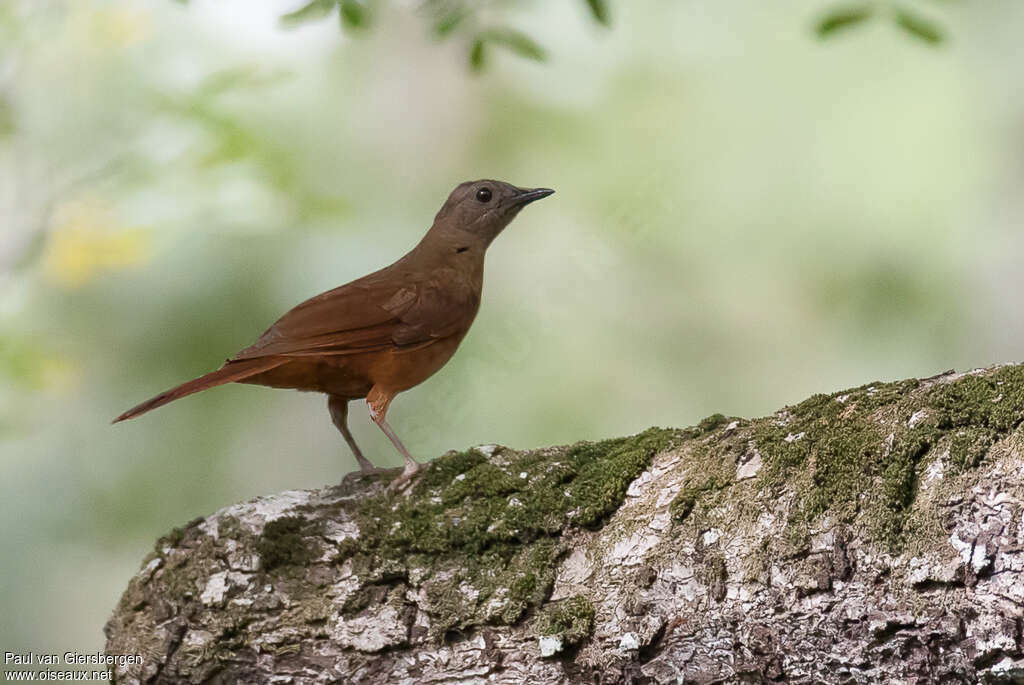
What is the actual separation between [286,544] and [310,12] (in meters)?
1.82

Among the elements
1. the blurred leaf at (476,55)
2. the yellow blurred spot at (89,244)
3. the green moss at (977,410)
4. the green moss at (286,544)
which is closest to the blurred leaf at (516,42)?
the blurred leaf at (476,55)

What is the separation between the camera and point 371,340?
3947mm

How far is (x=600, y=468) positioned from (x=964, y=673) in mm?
1144

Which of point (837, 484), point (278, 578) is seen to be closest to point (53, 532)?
point (278, 578)

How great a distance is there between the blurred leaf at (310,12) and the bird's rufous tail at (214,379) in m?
1.19

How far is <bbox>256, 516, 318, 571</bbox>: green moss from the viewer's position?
3.21 m

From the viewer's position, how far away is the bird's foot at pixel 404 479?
3.43 metres


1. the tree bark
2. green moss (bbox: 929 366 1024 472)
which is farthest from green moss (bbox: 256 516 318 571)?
green moss (bbox: 929 366 1024 472)

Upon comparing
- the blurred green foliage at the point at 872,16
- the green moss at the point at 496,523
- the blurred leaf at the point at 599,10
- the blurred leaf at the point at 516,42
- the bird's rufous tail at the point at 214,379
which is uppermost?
the blurred leaf at the point at 516,42

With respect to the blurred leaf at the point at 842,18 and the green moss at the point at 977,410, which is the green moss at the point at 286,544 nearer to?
the green moss at the point at 977,410

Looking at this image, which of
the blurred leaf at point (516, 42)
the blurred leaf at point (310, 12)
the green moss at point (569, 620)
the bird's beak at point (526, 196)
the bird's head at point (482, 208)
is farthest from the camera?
the bird's beak at point (526, 196)

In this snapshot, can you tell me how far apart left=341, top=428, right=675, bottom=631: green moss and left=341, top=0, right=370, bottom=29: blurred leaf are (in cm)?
175

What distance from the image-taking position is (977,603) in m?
2.21

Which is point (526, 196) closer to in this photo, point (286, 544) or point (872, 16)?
point (872, 16)
